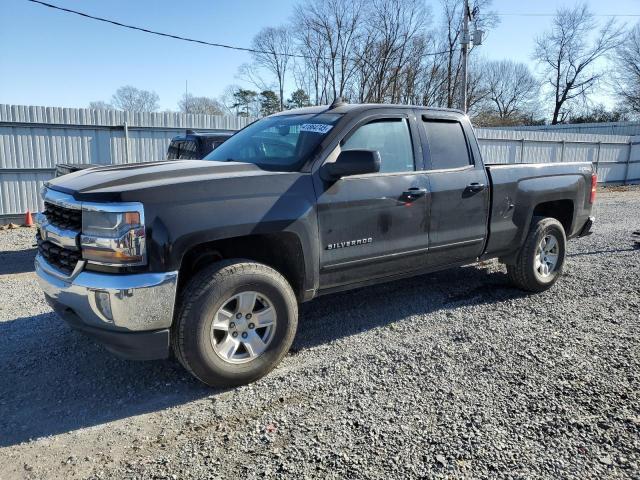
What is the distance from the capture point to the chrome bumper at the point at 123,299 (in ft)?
9.32

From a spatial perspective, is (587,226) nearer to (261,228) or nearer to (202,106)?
(261,228)

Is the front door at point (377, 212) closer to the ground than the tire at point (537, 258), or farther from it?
farther from it

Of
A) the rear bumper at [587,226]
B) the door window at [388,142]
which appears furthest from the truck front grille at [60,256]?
the rear bumper at [587,226]

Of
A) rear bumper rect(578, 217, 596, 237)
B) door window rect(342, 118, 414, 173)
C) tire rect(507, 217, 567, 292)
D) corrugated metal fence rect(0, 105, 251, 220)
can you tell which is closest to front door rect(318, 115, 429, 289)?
door window rect(342, 118, 414, 173)

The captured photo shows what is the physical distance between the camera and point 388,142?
13.7 feet

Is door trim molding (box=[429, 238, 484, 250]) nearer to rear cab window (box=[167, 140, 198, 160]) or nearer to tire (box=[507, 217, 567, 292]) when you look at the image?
tire (box=[507, 217, 567, 292])

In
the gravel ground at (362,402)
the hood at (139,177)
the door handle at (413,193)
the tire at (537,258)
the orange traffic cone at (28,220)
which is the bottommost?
the gravel ground at (362,402)

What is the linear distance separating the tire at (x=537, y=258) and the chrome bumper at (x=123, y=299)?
3.92 metres

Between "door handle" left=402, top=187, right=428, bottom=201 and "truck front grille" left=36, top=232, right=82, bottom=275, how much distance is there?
2.54m

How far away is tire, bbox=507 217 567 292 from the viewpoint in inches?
207

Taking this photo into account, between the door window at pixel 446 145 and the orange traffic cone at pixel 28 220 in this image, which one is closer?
the door window at pixel 446 145

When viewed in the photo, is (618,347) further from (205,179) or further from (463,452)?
(205,179)

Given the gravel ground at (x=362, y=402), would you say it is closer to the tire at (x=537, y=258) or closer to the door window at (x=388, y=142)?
the tire at (x=537, y=258)

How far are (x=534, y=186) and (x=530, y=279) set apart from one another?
3.40ft
